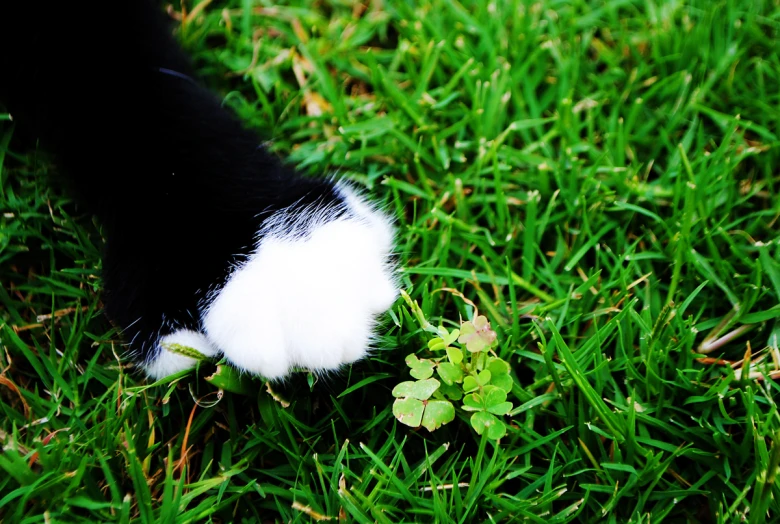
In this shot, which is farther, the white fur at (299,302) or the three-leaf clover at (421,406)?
the three-leaf clover at (421,406)

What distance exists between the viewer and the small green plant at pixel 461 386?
922mm

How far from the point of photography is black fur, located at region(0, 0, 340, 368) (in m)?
0.85

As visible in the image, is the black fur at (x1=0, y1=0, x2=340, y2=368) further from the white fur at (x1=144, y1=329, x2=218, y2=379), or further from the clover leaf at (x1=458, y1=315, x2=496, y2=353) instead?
the clover leaf at (x1=458, y1=315, x2=496, y2=353)

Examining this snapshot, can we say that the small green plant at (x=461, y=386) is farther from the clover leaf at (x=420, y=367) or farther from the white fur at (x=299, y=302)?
the white fur at (x=299, y=302)

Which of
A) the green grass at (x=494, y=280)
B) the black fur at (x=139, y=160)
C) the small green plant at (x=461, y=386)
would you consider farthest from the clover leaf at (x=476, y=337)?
the black fur at (x=139, y=160)

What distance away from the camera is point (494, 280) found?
43.9 inches

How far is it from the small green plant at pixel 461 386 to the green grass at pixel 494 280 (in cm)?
5

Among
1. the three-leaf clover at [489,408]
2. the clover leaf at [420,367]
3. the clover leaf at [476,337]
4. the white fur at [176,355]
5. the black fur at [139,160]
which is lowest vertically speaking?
the three-leaf clover at [489,408]

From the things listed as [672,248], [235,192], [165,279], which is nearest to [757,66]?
[672,248]

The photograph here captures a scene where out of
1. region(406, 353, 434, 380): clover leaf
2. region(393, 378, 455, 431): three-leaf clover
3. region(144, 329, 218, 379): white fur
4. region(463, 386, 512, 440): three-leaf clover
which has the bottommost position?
region(463, 386, 512, 440): three-leaf clover

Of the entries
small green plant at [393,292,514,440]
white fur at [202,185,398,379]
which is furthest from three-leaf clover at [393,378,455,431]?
white fur at [202,185,398,379]

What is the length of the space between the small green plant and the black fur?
289mm

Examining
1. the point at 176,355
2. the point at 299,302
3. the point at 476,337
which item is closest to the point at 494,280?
the point at 476,337

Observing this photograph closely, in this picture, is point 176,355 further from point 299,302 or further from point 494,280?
point 494,280
